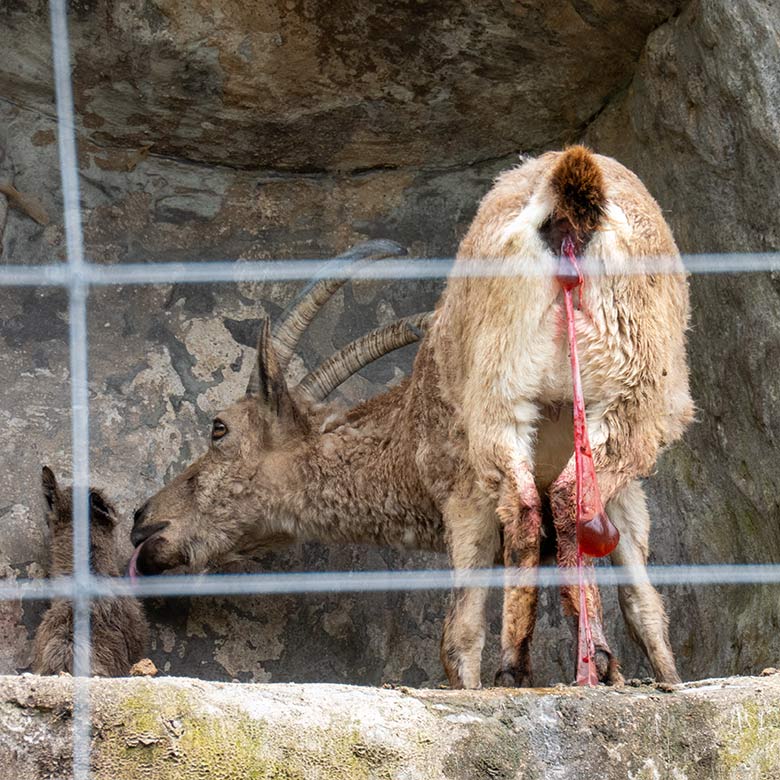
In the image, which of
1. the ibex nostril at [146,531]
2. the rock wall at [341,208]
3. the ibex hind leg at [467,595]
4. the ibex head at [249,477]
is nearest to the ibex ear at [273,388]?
the ibex head at [249,477]

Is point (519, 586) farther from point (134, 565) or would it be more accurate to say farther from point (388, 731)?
point (134, 565)

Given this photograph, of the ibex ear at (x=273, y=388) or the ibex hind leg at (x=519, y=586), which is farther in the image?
the ibex ear at (x=273, y=388)

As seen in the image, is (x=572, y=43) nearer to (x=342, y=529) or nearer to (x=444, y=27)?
(x=444, y=27)

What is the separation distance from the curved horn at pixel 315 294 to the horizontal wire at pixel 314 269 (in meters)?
0.02

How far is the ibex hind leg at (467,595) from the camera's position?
192 inches

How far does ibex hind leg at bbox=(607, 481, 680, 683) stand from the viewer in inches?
193

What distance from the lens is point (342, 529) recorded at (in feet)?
19.4

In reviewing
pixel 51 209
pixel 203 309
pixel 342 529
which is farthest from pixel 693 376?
pixel 51 209

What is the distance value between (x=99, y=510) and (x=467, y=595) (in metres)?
1.59

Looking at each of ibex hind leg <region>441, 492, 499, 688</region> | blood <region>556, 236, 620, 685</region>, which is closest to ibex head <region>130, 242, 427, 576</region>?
ibex hind leg <region>441, 492, 499, 688</region>

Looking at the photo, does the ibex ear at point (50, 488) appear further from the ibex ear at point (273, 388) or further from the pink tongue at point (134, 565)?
the ibex ear at point (273, 388)

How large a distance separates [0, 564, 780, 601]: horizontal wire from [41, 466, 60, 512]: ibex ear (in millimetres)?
300

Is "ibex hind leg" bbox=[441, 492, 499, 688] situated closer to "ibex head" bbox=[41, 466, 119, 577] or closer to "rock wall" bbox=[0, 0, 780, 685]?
"rock wall" bbox=[0, 0, 780, 685]

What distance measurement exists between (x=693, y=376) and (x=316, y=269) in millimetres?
1603
